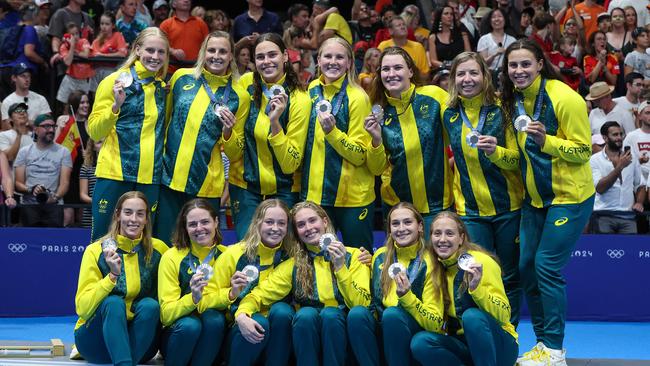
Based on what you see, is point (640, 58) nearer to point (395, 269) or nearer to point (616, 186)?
point (616, 186)

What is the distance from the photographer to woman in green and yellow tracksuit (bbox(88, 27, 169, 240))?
683 centimetres

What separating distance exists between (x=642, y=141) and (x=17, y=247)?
555 centimetres

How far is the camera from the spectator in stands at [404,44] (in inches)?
458

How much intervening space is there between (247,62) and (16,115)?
9.92 ft

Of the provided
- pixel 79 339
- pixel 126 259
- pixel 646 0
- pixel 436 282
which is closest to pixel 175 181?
pixel 126 259

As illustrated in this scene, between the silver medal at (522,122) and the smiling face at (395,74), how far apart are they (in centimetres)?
75

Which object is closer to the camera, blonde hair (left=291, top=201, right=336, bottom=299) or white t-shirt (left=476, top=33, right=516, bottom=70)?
blonde hair (left=291, top=201, right=336, bottom=299)

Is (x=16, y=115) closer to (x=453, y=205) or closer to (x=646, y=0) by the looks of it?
(x=453, y=205)

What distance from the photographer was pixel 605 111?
11383mm

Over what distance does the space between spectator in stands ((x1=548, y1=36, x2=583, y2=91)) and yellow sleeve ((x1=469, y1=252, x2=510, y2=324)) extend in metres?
5.94

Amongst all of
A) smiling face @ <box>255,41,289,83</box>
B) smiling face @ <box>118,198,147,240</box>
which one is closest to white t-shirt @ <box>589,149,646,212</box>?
smiling face @ <box>255,41,289,83</box>

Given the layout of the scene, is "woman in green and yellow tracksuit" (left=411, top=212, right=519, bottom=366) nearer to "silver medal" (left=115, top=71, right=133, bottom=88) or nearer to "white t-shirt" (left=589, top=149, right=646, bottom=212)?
"silver medal" (left=115, top=71, right=133, bottom=88)

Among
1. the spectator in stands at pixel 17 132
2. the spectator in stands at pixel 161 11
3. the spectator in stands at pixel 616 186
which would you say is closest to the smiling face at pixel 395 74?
the spectator in stands at pixel 616 186

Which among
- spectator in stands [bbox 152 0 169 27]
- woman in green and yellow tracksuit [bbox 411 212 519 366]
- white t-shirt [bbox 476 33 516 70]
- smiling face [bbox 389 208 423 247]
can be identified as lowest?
woman in green and yellow tracksuit [bbox 411 212 519 366]
